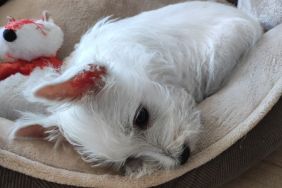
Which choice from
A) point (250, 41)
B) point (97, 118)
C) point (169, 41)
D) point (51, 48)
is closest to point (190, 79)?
point (169, 41)

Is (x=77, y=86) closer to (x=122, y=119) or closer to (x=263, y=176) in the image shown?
(x=122, y=119)

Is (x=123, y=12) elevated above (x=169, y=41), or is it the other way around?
(x=169, y=41)

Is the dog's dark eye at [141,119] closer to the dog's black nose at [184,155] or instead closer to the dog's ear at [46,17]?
the dog's black nose at [184,155]

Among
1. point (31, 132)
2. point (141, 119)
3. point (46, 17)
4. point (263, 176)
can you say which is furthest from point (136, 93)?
point (46, 17)

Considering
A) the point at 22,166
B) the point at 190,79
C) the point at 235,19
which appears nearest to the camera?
the point at 22,166

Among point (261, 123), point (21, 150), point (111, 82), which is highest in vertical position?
point (111, 82)

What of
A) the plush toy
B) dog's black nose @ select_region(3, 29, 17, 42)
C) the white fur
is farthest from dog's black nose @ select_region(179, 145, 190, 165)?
dog's black nose @ select_region(3, 29, 17, 42)

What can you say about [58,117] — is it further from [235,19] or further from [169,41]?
[235,19]
